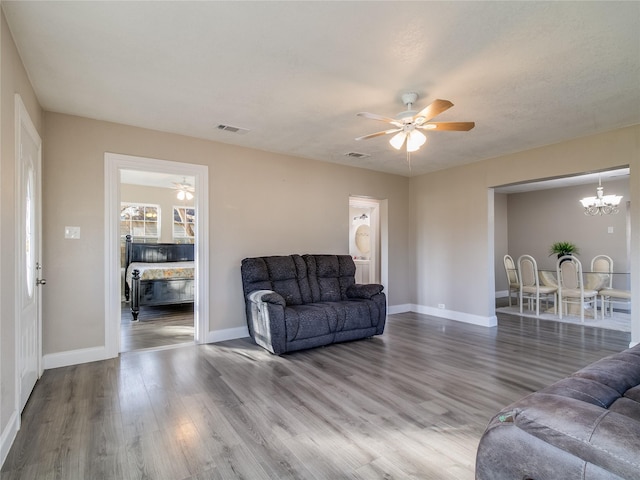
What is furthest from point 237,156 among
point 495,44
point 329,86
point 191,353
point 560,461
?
point 560,461

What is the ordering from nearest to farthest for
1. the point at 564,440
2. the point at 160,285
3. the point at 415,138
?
the point at 564,440
the point at 415,138
the point at 160,285

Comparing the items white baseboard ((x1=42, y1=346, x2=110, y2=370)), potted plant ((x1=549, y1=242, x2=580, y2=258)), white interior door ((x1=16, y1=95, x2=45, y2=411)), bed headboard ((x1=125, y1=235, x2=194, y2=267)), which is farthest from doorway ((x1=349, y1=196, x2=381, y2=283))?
white interior door ((x1=16, y1=95, x2=45, y2=411))

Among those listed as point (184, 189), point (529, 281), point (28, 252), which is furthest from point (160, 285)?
point (529, 281)

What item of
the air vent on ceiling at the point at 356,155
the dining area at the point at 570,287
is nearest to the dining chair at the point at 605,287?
the dining area at the point at 570,287

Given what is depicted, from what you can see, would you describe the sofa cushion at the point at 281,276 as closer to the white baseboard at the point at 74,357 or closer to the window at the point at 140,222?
the white baseboard at the point at 74,357

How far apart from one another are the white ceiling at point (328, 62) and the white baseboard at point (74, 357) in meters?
2.43

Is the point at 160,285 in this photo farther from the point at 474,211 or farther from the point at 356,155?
the point at 474,211

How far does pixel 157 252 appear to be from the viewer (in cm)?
731

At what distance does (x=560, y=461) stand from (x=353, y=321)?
3.25m

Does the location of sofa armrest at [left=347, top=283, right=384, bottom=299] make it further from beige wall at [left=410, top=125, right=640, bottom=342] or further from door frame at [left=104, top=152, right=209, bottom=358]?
door frame at [left=104, top=152, right=209, bottom=358]

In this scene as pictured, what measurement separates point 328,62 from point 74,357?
3693 mm

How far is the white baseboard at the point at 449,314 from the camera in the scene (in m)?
5.16

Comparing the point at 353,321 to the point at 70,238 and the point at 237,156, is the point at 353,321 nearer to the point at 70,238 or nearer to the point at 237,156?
the point at 237,156

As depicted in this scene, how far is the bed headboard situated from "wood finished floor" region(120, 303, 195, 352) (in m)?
1.09
